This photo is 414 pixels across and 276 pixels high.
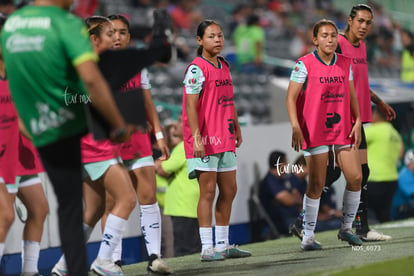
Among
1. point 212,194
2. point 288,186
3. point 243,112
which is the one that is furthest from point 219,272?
point 243,112

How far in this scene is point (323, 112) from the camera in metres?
8.11

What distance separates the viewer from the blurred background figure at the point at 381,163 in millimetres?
12656

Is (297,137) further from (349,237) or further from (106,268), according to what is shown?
(106,268)

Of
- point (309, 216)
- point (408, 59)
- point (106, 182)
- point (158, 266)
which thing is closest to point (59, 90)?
point (106, 182)

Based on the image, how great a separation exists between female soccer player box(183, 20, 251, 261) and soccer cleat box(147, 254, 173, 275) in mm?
880

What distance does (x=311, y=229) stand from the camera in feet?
27.0

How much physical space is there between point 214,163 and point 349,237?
1.58m

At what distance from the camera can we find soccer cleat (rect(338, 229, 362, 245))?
8.38 metres

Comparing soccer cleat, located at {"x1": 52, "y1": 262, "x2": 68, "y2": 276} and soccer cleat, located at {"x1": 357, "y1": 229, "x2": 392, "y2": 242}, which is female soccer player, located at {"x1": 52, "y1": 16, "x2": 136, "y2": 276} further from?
soccer cleat, located at {"x1": 357, "y1": 229, "x2": 392, "y2": 242}

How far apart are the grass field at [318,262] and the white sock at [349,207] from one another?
0.23 m

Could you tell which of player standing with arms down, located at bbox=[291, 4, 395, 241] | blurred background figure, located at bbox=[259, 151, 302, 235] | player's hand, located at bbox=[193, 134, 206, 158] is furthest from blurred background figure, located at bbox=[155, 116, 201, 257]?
player's hand, located at bbox=[193, 134, 206, 158]

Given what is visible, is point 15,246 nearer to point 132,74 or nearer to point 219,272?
point 219,272

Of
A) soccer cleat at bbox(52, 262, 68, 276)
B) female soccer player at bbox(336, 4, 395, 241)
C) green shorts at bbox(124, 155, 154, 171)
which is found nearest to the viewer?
soccer cleat at bbox(52, 262, 68, 276)

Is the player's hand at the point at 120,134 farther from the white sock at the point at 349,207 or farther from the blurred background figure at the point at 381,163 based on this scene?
Answer: the blurred background figure at the point at 381,163
